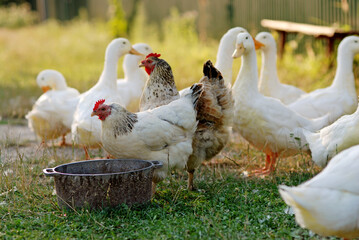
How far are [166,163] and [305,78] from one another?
659 centimetres

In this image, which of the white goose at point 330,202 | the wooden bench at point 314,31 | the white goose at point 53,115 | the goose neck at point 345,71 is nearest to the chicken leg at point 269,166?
the goose neck at point 345,71

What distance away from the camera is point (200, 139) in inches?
180

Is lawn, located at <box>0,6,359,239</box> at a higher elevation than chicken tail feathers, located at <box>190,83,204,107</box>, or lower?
lower

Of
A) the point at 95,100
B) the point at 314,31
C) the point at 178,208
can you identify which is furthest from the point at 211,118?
the point at 314,31

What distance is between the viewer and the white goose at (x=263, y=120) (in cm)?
509

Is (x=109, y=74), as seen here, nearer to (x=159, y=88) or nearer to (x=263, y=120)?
(x=159, y=88)

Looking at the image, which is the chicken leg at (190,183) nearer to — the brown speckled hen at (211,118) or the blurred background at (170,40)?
the brown speckled hen at (211,118)

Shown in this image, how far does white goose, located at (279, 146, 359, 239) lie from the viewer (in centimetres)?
262

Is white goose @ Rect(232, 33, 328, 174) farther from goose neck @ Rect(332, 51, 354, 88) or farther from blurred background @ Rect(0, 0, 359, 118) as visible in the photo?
blurred background @ Rect(0, 0, 359, 118)

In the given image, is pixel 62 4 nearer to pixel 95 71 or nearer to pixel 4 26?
pixel 4 26

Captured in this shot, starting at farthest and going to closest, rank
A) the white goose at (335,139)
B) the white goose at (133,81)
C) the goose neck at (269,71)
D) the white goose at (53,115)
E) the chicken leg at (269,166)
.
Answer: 1. the white goose at (133,81)
2. the goose neck at (269,71)
3. the white goose at (53,115)
4. the chicken leg at (269,166)
5. the white goose at (335,139)

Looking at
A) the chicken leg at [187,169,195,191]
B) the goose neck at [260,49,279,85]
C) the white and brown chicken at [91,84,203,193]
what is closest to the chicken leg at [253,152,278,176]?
the chicken leg at [187,169,195,191]

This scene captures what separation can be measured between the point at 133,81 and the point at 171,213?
3.80 metres

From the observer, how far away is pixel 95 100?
18.4ft
